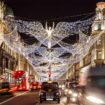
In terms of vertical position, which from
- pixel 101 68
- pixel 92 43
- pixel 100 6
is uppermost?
pixel 100 6

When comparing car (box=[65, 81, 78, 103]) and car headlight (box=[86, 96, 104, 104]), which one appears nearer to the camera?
car headlight (box=[86, 96, 104, 104])

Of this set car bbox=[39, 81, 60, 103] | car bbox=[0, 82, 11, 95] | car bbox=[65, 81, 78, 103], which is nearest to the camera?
car bbox=[65, 81, 78, 103]

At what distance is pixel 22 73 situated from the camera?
2630 inches

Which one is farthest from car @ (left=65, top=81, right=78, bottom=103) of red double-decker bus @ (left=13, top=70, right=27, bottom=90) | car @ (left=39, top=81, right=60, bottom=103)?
red double-decker bus @ (left=13, top=70, right=27, bottom=90)

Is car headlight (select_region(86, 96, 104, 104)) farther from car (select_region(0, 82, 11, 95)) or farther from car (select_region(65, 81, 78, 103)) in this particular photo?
car (select_region(0, 82, 11, 95))

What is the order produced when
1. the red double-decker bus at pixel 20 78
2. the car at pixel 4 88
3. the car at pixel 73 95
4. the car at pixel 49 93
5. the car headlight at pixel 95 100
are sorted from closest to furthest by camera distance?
the car headlight at pixel 95 100 < the car at pixel 73 95 < the car at pixel 49 93 < the car at pixel 4 88 < the red double-decker bus at pixel 20 78

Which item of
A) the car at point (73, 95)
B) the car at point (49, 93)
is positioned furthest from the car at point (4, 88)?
the car at point (49, 93)

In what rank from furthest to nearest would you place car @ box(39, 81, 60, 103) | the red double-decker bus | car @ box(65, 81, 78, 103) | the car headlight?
1. the red double-decker bus
2. car @ box(39, 81, 60, 103)
3. car @ box(65, 81, 78, 103)
4. the car headlight

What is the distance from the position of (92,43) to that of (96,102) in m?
87.5

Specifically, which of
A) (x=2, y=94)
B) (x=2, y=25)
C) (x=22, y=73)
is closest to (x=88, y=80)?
(x=2, y=94)

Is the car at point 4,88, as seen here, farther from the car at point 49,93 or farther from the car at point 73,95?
the car at point 49,93

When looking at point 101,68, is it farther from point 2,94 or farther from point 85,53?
point 85,53

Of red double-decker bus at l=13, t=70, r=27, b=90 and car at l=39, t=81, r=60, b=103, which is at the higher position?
red double-decker bus at l=13, t=70, r=27, b=90

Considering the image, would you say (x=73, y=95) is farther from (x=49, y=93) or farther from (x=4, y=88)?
(x=4, y=88)
